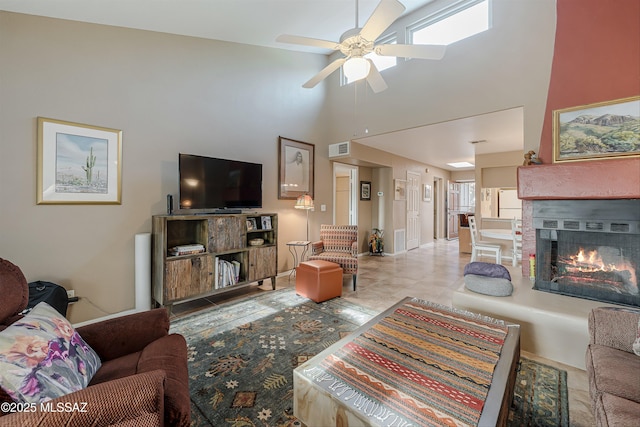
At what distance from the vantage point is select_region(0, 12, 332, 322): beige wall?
7.33 feet

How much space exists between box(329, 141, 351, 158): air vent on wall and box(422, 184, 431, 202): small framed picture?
3.69 meters

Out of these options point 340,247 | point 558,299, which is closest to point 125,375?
point 340,247

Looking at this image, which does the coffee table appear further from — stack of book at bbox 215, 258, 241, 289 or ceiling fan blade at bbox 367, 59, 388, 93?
ceiling fan blade at bbox 367, 59, 388, 93

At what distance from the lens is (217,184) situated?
3205 millimetres

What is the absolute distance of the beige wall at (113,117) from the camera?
88.0 inches

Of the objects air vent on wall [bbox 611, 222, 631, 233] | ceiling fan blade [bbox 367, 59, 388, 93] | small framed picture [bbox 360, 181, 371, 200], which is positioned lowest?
air vent on wall [bbox 611, 222, 631, 233]

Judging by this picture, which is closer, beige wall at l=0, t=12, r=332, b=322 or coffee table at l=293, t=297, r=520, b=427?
coffee table at l=293, t=297, r=520, b=427

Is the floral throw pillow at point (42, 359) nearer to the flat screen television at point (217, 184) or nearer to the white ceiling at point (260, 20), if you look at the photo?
the flat screen television at point (217, 184)

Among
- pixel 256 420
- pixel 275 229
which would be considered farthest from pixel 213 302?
pixel 256 420

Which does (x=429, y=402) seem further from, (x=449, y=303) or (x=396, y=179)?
(x=396, y=179)

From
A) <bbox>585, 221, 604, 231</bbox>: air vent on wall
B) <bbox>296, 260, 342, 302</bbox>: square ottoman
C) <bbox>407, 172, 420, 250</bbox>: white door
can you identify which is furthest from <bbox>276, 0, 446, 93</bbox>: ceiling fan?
<bbox>407, 172, 420, 250</bbox>: white door

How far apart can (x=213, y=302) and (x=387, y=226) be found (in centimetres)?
424

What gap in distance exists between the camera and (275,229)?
3.66 m

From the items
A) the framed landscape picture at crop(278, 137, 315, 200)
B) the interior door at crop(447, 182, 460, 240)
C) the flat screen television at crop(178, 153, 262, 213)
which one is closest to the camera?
the flat screen television at crop(178, 153, 262, 213)
